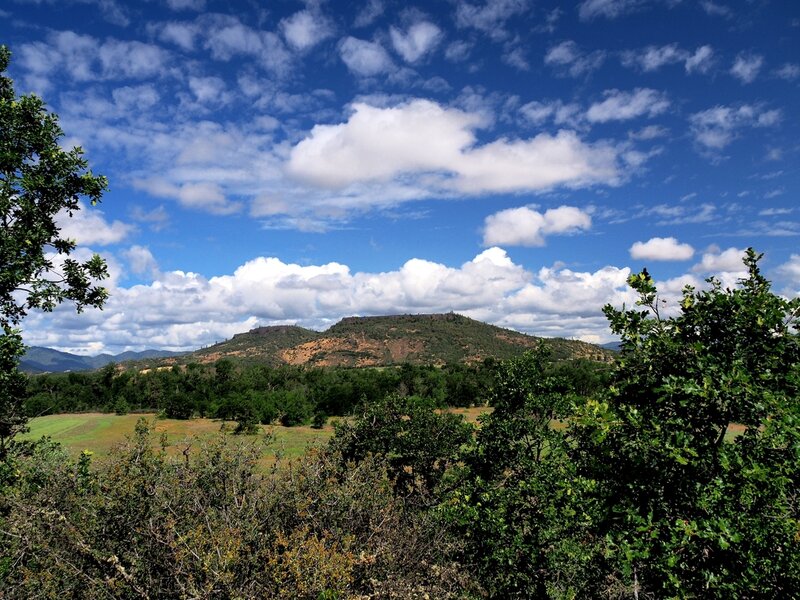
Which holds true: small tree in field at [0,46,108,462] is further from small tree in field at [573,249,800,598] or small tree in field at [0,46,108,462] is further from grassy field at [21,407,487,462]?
grassy field at [21,407,487,462]

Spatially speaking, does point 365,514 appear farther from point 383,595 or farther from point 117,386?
point 117,386

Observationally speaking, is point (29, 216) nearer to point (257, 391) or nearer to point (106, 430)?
point (106, 430)

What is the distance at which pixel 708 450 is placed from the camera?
7039 millimetres

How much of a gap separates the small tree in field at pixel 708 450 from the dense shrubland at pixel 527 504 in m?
0.03

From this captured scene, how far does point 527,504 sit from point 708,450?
5.64 meters

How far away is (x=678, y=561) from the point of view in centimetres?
696

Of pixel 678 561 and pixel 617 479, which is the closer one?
pixel 678 561

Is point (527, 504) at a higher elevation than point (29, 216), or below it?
below

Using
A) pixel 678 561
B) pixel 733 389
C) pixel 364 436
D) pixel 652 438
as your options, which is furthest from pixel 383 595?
pixel 364 436

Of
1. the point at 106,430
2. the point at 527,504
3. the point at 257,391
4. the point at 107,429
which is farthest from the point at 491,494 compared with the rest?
the point at 257,391

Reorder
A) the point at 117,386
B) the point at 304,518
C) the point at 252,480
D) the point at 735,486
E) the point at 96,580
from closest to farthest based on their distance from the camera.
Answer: the point at 735,486, the point at 96,580, the point at 304,518, the point at 252,480, the point at 117,386

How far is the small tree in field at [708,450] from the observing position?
6.38 meters

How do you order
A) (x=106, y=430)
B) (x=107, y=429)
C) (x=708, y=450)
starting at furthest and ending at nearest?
(x=107, y=429) < (x=106, y=430) < (x=708, y=450)

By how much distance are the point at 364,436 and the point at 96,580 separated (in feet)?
42.9
